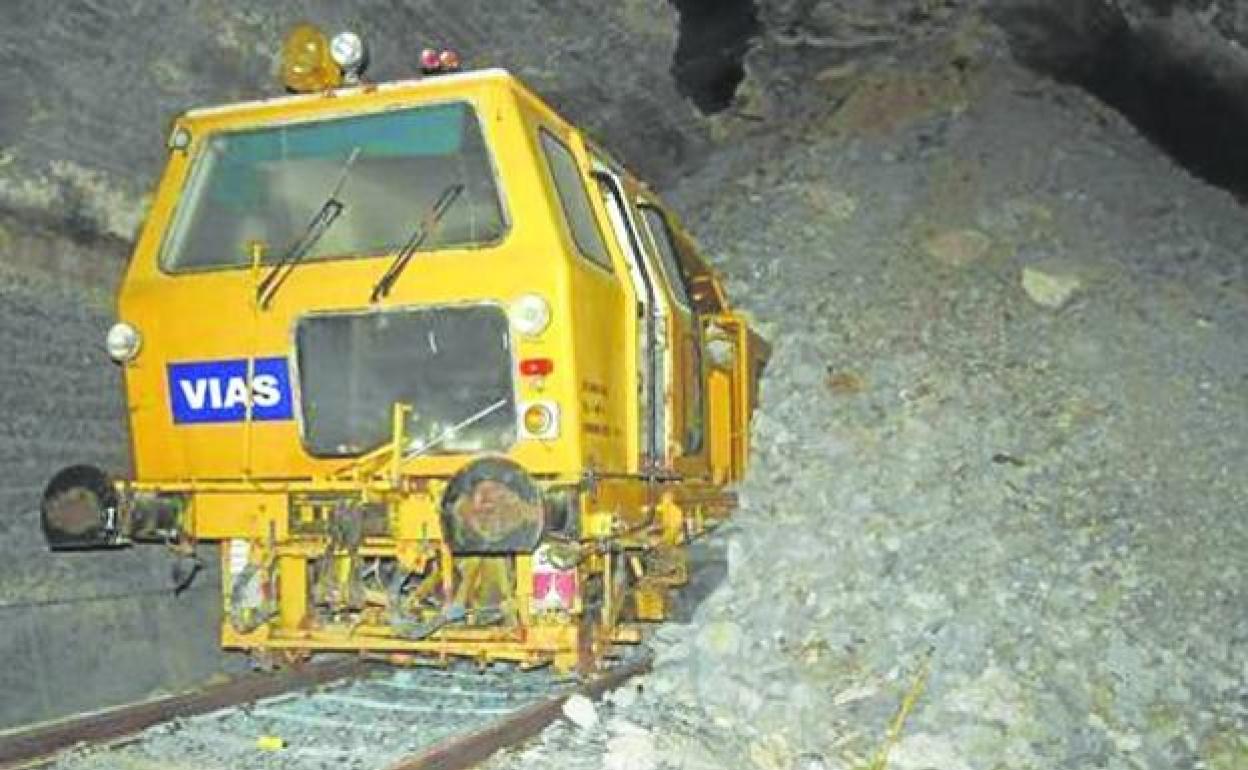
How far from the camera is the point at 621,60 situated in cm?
1047

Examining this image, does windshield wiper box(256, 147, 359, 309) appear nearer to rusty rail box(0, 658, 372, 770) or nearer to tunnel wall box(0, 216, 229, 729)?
tunnel wall box(0, 216, 229, 729)

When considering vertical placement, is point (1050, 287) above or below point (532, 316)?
above

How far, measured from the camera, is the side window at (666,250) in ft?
20.7

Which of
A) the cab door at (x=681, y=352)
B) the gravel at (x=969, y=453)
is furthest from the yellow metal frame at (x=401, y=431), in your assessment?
the gravel at (x=969, y=453)

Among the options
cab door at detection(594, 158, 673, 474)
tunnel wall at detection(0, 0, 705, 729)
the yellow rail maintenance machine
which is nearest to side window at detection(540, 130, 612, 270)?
the yellow rail maintenance machine

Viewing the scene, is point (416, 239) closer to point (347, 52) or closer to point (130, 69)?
point (347, 52)

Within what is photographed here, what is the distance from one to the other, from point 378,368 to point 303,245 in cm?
61

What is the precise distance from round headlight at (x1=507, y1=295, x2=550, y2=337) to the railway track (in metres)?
1.44

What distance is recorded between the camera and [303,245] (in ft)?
16.3

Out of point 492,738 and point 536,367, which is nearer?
point 492,738

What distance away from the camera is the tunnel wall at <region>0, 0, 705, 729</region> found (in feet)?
16.4

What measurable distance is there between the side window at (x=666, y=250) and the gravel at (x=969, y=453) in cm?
150

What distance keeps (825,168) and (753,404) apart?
4.60m

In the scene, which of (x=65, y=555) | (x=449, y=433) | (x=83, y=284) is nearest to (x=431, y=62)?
(x=449, y=433)
